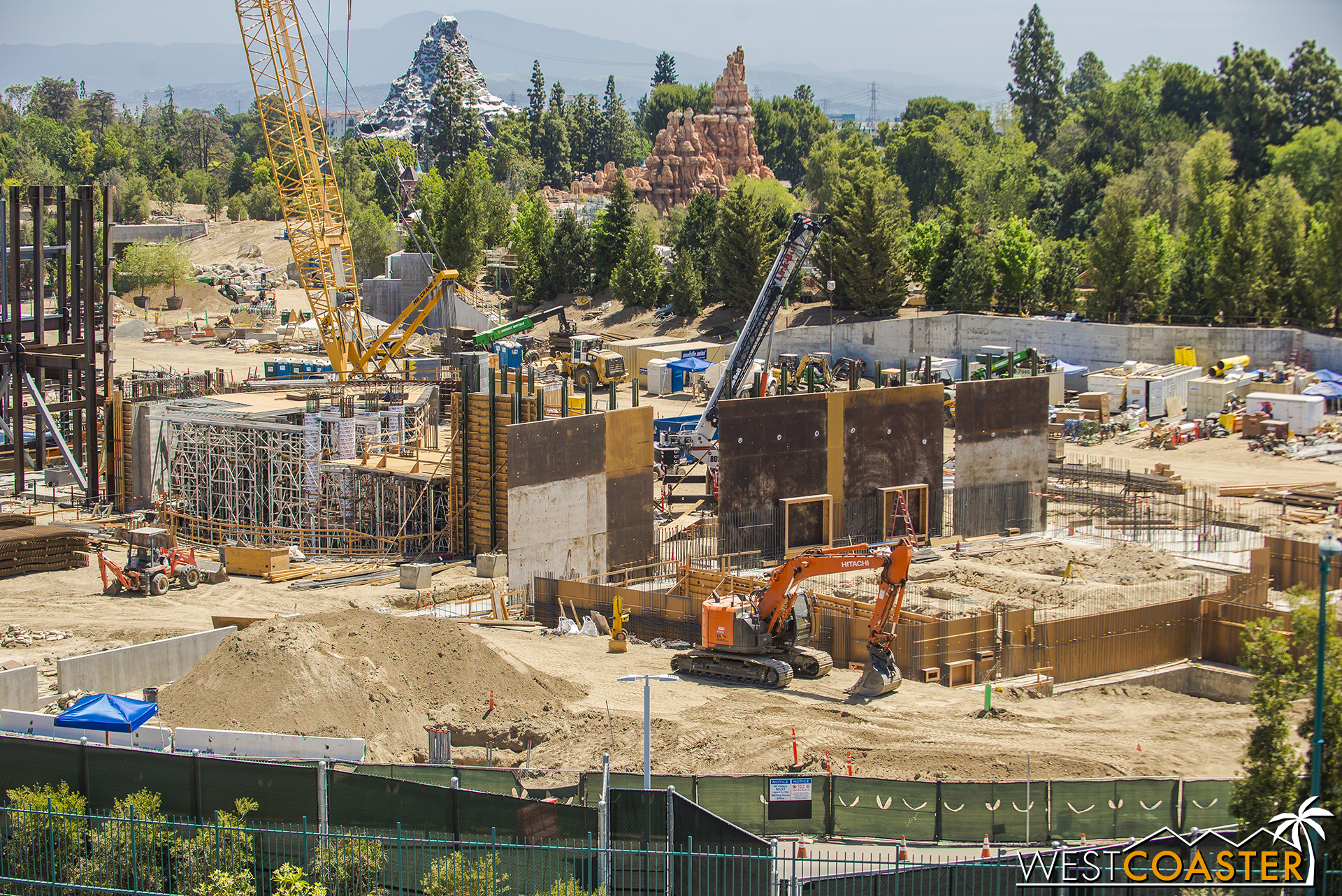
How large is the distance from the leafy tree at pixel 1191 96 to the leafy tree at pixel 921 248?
142 ft

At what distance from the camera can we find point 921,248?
7912 cm

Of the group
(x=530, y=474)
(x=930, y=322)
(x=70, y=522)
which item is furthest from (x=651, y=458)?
(x=930, y=322)

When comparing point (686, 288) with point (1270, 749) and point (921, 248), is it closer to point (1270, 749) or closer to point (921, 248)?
point (921, 248)

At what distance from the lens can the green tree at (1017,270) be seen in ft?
234

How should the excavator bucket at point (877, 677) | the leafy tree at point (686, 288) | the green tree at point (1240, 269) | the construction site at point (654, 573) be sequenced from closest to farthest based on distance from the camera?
1. the construction site at point (654, 573)
2. the excavator bucket at point (877, 677)
3. the green tree at point (1240, 269)
4. the leafy tree at point (686, 288)

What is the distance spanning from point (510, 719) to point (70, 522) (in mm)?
24080

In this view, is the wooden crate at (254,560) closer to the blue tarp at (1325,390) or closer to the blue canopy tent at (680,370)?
the blue canopy tent at (680,370)

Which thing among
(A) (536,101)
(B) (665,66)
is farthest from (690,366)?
(B) (665,66)

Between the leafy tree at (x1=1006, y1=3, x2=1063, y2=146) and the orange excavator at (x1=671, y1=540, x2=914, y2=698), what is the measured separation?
4567 inches

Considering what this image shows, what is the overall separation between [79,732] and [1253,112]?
9671 cm

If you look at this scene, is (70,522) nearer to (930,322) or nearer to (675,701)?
(675,701)

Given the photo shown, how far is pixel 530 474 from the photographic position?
3297 centimetres

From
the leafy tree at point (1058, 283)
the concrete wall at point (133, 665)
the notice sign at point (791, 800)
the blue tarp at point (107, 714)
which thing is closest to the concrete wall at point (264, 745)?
the blue tarp at point (107, 714)

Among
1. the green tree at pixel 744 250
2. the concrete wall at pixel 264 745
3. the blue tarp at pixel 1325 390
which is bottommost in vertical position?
the concrete wall at pixel 264 745
